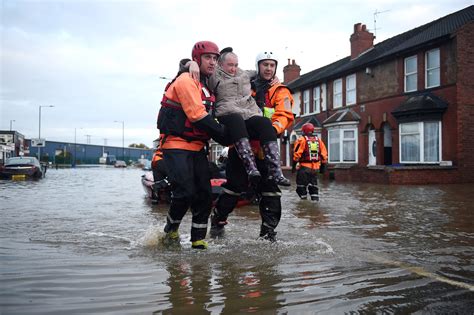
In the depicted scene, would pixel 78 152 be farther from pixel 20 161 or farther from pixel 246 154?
pixel 246 154

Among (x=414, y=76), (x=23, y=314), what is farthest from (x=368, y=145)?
(x=23, y=314)

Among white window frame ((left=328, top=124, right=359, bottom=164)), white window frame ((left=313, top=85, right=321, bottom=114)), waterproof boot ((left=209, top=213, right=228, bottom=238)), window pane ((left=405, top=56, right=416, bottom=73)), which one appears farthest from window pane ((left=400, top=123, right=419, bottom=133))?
waterproof boot ((left=209, top=213, right=228, bottom=238))

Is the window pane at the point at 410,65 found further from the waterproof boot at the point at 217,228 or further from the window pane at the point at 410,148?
the waterproof boot at the point at 217,228

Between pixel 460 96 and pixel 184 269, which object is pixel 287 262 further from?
pixel 460 96

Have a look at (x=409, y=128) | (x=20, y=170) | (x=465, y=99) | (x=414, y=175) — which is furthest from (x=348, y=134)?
(x=20, y=170)

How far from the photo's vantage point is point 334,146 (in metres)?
28.0

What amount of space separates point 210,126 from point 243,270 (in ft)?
4.85

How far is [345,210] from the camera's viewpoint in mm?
8531

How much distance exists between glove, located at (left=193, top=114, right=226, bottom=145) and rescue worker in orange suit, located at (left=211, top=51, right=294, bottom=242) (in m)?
0.62

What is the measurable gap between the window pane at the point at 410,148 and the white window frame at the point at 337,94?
7.10m

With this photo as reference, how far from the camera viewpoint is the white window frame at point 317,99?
31500 mm

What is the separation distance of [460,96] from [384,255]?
1796 centimetres

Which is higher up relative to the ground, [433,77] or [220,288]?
[433,77]

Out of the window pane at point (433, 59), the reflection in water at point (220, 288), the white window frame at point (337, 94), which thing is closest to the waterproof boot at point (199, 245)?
the reflection in water at point (220, 288)
